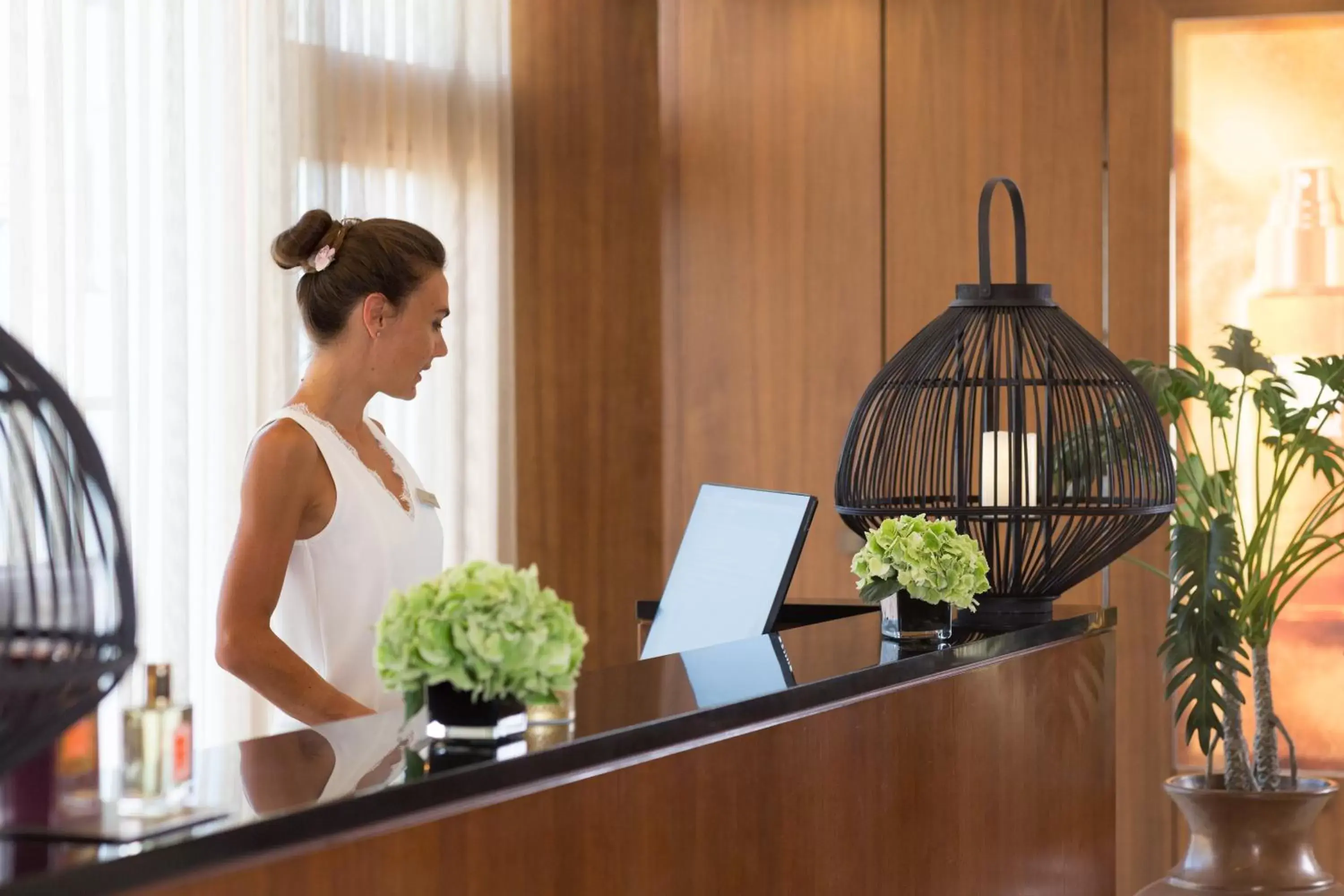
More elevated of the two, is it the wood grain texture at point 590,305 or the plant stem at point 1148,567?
the wood grain texture at point 590,305

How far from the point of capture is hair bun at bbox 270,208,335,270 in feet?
8.09

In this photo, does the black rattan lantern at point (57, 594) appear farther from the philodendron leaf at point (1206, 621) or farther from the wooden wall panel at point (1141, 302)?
the wooden wall panel at point (1141, 302)

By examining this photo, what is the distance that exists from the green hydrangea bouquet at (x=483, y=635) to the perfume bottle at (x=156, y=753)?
0.75 feet

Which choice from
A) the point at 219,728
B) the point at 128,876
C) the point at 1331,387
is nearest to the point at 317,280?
the point at 128,876

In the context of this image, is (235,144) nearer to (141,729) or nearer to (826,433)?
(826,433)

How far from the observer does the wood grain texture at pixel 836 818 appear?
4.12ft

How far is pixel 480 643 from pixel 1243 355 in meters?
3.25

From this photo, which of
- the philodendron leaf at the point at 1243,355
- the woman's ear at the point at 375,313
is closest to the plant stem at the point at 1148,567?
the philodendron leaf at the point at 1243,355

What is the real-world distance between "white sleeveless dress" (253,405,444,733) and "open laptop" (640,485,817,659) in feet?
1.40

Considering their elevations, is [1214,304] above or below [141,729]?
above

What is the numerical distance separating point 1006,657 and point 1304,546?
2.68m

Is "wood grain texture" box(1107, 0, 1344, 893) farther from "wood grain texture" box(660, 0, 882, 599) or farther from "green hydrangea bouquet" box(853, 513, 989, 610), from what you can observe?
"green hydrangea bouquet" box(853, 513, 989, 610)

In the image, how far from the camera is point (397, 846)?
3.91 feet

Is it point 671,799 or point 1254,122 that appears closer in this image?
point 671,799
